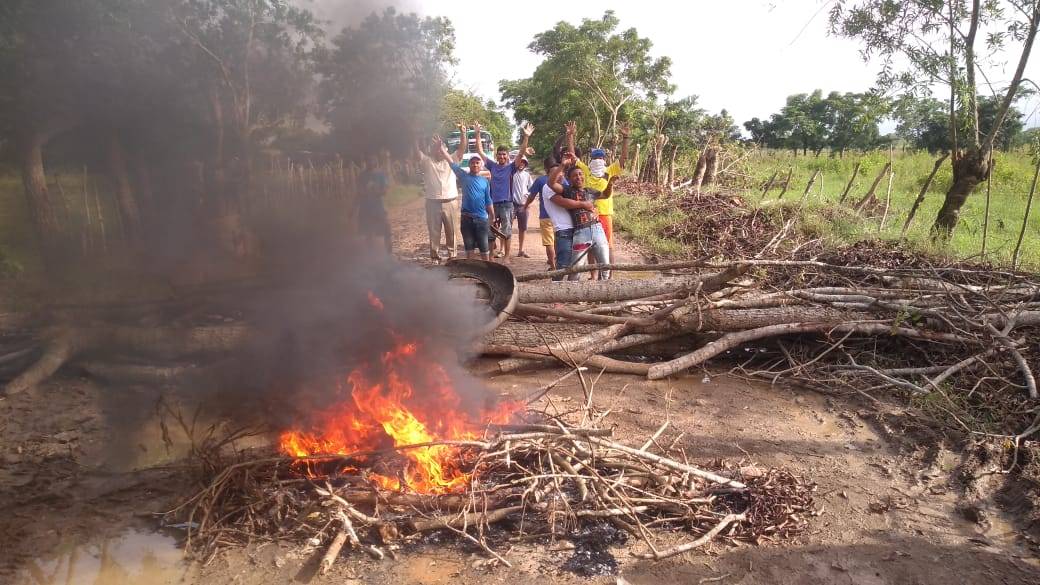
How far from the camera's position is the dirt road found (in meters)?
2.90

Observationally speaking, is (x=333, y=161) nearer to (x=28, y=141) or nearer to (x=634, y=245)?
(x=28, y=141)

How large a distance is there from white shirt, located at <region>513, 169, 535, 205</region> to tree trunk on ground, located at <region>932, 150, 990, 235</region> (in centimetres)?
641

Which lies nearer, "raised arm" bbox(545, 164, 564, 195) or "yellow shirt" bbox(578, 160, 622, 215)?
"raised arm" bbox(545, 164, 564, 195)

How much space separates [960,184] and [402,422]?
886cm

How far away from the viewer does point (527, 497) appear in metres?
3.29

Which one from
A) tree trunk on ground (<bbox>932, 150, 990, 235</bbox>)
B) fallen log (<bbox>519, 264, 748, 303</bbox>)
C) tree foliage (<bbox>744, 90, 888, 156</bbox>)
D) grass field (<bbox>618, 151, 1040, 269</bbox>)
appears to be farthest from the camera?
tree foliage (<bbox>744, 90, 888, 156</bbox>)

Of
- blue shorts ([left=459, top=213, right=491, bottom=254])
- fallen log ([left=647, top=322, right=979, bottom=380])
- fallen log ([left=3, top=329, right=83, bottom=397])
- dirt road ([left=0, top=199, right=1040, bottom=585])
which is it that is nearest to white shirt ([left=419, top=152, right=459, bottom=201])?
blue shorts ([left=459, top=213, right=491, bottom=254])

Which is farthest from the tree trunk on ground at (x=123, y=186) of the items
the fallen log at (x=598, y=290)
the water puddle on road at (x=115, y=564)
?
the fallen log at (x=598, y=290)

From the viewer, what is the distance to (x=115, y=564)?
9.75 feet

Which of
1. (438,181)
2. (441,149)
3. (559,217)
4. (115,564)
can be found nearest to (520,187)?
(438,181)

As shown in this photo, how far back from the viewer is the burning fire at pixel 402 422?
346cm

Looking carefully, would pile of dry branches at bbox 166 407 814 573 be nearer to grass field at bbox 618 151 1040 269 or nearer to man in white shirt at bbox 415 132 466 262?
man in white shirt at bbox 415 132 466 262

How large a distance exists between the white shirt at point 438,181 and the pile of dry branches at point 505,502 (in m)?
3.93

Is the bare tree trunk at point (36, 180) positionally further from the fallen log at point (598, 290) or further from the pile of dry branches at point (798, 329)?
the fallen log at point (598, 290)
